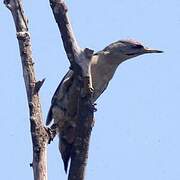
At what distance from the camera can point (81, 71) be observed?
6.57 metres

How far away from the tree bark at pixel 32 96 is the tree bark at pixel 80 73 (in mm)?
334

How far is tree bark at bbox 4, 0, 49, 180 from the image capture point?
651 cm

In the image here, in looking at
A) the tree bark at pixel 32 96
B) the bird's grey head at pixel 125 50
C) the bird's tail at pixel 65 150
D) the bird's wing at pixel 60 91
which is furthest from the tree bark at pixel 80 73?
the bird's grey head at pixel 125 50

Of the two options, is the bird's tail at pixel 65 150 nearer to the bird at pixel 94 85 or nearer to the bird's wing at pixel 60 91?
the bird at pixel 94 85

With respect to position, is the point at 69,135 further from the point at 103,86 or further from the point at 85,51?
the point at 85,51

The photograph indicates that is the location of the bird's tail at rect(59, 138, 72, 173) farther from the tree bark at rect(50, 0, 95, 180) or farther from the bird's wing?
the tree bark at rect(50, 0, 95, 180)

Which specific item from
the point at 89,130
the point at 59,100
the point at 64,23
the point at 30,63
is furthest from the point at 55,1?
the point at 59,100

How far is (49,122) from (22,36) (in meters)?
2.04

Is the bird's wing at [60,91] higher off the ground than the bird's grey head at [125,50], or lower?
lower

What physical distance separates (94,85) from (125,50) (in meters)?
0.54

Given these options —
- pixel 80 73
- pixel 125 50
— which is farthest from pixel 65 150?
pixel 80 73

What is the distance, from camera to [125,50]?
8469 mm

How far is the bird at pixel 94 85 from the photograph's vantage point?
8359 mm

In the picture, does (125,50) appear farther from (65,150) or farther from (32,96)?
(32,96)
